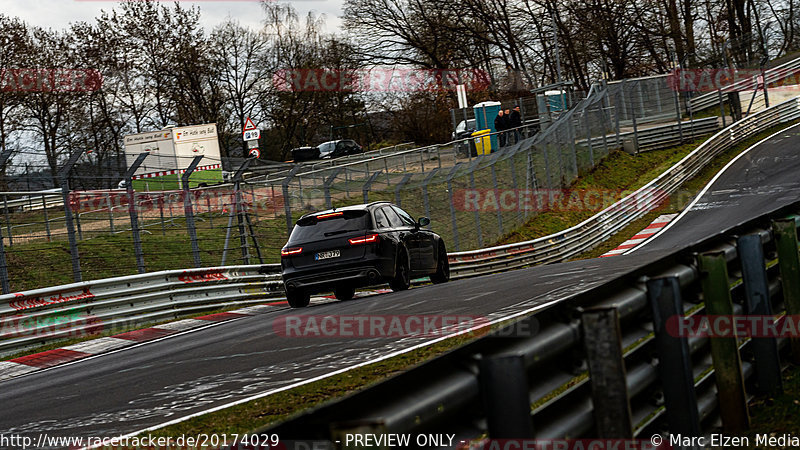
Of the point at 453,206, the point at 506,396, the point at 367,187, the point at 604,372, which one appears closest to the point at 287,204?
the point at 367,187

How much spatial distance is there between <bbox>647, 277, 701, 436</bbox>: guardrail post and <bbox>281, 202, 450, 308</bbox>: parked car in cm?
1086

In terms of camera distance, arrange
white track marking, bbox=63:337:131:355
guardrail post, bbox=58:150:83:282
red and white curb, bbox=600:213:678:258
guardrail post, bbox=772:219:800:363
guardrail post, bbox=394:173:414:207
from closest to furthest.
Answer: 1. guardrail post, bbox=772:219:800:363
2. white track marking, bbox=63:337:131:355
3. guardrail post, bbox=58:150:83:282
4. guardrail post, bbox=394:173:414:207
5. red and white curb, bbox=600:213:678:258

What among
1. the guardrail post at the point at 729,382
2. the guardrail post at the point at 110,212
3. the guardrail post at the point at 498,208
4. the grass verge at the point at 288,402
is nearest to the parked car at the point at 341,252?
the guardrail post at the point at 110,212

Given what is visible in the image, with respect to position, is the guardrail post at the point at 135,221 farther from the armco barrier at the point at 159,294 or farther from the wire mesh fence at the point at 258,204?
the armco barrier at the point at 159,294

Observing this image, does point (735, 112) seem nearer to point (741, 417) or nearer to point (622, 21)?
point (622, 21)

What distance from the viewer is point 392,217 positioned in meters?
16.1

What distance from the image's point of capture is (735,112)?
41969 mm

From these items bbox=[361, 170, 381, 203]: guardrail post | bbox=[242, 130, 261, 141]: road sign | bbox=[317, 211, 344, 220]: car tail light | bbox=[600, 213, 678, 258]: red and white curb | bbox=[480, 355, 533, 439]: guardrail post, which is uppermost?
bbox=[242, 130, 261, 141]: road sign

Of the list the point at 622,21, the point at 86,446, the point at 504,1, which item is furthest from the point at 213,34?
the point at 86,446

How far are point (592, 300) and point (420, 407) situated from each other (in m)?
1.41

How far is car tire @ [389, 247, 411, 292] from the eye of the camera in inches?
618

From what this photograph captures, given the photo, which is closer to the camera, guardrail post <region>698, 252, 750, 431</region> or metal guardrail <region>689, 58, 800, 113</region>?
guardrail post <region>698, 252, 750, 431</region>

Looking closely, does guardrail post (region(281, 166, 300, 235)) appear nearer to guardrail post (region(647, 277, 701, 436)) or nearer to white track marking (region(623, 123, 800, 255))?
white track marking (region(623, 123, 800, 255))

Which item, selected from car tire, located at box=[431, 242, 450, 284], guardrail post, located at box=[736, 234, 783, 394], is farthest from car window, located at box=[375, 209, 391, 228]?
guardrail post, located at box=[736, 234, 783, 394]
